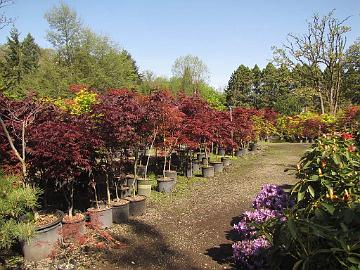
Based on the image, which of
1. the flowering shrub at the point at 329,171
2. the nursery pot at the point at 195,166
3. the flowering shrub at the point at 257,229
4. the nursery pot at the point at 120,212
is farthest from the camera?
the nursery pot at the point at 195,166

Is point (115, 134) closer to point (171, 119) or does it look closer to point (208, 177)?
point (171, 119)

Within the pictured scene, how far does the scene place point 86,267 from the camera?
13.0ft

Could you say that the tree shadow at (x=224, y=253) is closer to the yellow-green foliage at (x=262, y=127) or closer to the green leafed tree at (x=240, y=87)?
the yellow-green foliage at (x=262, y=127)

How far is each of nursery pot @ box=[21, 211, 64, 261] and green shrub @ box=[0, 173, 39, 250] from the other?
0.19 m

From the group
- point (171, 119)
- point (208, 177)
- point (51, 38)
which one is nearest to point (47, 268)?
point (171, 119)

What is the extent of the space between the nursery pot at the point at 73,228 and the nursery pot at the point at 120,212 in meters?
0.72

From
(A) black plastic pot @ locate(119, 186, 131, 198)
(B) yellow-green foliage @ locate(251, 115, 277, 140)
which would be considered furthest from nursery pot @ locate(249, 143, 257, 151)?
(A) black plastic pot @ locate(119, 186, 131, 198)

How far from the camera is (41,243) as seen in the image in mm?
4121

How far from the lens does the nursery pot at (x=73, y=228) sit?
4.50 meters

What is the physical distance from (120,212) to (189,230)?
120 centimetres

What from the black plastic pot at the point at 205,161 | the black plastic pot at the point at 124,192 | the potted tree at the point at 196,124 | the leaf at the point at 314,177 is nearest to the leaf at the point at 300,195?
the leaf at the point at 314,177

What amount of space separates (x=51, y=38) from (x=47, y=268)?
90.4 feet

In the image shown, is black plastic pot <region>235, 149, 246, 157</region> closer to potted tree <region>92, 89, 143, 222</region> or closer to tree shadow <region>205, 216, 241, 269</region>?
potted tree <region>92, 89, 143, 222</region>

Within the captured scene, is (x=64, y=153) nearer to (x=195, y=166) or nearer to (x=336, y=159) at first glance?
(x=336, y=159)
